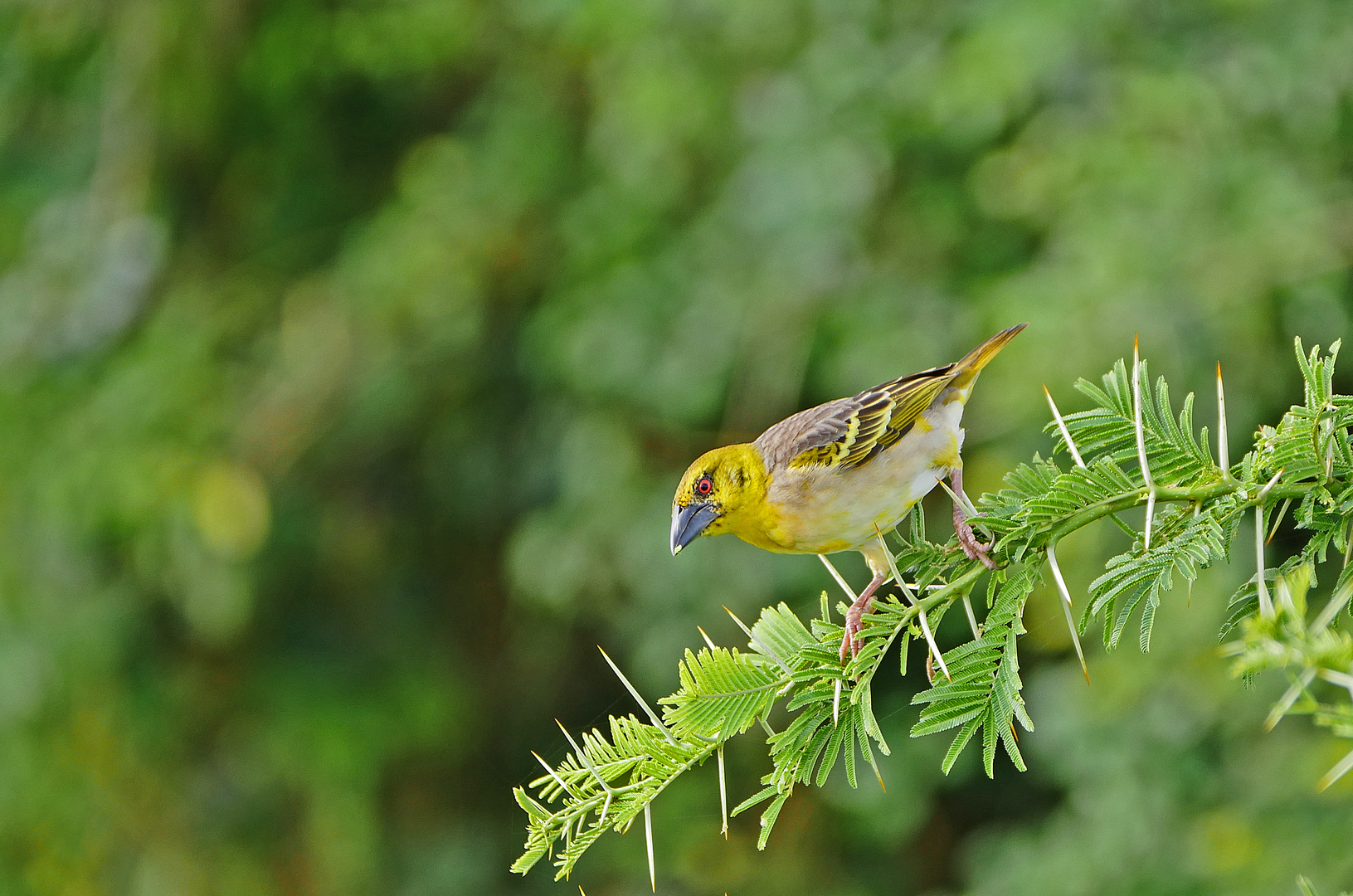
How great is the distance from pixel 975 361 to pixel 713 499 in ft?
2.30

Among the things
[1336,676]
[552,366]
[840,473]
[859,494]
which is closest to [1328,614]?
[1336,676]

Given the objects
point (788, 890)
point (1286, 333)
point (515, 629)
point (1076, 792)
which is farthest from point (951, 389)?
point (515, 629)

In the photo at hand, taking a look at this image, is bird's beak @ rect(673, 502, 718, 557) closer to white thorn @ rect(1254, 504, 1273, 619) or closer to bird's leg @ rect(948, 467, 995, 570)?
bird's leg @ rect(948, 467, 995, 570)

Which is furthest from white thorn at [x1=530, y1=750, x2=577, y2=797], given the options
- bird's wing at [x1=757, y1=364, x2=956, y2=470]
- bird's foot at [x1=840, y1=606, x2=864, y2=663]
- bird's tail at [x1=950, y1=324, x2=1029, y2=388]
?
bird's tail at [x1=950, y1=324, x2=1029, y2=388]

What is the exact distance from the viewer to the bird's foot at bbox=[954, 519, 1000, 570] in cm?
148

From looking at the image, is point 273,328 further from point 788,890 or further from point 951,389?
point 951,389

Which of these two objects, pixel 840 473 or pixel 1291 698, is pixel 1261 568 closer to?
pixel 1291 698

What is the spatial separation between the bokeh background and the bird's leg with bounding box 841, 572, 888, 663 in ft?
7.53

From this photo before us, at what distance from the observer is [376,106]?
7352 mm

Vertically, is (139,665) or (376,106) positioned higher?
(376,106)

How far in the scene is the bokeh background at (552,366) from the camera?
14.2ft

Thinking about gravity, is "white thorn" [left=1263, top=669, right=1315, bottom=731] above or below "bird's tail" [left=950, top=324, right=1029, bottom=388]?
above

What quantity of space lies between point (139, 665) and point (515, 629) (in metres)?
2.03

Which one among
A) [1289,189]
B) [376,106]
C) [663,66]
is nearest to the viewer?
[1289,189]
